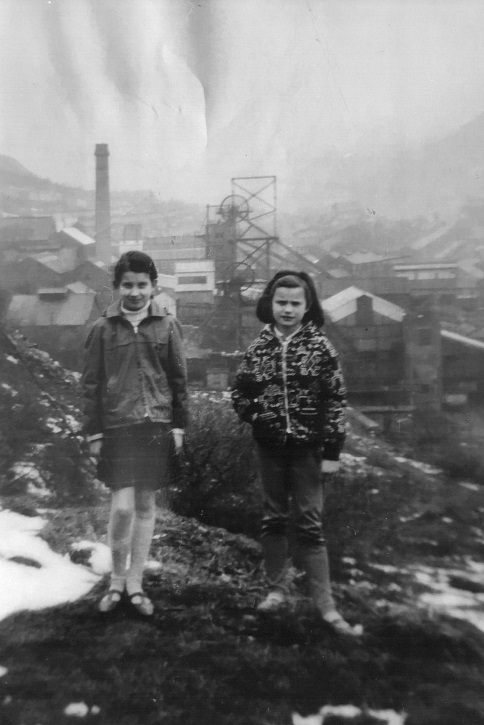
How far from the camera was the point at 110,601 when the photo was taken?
2434mm

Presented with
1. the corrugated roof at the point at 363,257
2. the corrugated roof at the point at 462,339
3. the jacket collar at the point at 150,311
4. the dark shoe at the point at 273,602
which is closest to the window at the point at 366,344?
the corrugated roof at the point at 462,339

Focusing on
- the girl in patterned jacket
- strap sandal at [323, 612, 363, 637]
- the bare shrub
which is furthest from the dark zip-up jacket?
strap sandal at [323, 612, 363, 637]

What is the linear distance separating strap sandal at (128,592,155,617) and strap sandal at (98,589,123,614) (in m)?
0.06

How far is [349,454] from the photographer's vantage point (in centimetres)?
293

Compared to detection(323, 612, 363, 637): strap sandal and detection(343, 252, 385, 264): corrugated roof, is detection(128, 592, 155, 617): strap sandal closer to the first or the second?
detection(323, 612, 363, 637): strap sandal

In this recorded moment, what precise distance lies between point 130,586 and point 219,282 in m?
1.78

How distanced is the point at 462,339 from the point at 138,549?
7.06ft

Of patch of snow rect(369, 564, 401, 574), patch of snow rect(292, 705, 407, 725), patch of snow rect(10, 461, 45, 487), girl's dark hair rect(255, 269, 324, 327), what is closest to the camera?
patch of snow rect(292, 705, 407, 725)

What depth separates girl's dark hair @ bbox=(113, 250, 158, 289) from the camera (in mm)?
2533

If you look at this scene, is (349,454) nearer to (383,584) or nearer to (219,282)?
(383,584)

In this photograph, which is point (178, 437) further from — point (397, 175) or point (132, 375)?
point (397, 175)

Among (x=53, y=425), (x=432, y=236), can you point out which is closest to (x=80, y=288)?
(x=53, y=425)

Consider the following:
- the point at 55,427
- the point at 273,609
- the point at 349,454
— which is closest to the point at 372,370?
the point at 349,454

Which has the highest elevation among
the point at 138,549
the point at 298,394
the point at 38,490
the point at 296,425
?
the point at 298,394
